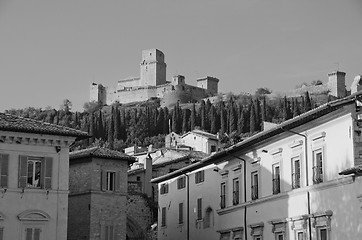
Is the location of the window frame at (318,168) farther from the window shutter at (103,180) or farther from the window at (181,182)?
the window at (181,182)

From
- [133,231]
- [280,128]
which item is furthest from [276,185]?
[133,231]

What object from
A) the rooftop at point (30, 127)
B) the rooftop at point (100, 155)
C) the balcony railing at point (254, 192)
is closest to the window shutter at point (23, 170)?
the rooftop at point (30, 127)

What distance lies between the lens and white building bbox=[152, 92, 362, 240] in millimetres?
30828

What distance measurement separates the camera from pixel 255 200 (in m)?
39.8

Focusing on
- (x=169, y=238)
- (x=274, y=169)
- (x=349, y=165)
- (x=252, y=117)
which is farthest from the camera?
(x=252, y=117)

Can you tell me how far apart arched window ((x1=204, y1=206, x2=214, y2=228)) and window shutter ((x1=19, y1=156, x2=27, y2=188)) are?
1404cm

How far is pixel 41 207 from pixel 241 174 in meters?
11.8

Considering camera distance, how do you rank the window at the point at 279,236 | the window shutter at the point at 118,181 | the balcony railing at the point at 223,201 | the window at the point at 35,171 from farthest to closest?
the balcony railing at the point at 223,201
the window shutter at the point at 118,181
the window at the point at 279,236
the window at the point at 35,171

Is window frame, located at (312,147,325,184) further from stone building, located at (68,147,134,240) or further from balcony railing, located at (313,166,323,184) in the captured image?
stone building, located at (68,147,134,240)

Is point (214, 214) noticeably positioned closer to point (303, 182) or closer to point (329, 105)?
point (303, 182)

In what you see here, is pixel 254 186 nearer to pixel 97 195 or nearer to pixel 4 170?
pixel 97 195

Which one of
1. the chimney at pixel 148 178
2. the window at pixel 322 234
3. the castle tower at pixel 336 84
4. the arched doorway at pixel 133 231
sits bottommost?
the window at pixel 322 234

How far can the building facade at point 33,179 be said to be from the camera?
35125 mm

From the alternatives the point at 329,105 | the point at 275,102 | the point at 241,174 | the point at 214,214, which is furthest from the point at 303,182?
the point at 275,102
